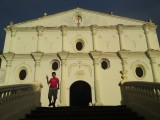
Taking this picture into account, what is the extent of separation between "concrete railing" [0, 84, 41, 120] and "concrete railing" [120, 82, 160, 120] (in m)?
4.72

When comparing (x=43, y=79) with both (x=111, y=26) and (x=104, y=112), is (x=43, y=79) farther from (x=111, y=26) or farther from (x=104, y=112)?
(x=104, y=112)

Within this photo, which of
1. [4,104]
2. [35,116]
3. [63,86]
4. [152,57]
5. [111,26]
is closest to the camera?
[4,104]

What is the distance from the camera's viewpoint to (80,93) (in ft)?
72.1

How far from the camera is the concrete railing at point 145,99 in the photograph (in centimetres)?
718

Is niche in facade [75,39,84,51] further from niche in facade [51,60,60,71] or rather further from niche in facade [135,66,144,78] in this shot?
niche in facade [135,66,144,78]

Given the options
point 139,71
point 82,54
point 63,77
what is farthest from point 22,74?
point 139,71

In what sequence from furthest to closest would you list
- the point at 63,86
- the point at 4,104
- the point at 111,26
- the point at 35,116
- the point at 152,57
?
the point at 111,26 < the point at 152,57 < the point at 63,86 < the point at 35,116 < the point at 4,104

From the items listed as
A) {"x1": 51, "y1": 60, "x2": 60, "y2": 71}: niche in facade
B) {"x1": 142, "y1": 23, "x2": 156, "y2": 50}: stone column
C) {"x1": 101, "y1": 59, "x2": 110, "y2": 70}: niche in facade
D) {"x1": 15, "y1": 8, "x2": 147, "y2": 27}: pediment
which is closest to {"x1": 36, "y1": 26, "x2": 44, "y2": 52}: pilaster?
{"x1": 15, "y1": 8, "x2": 147, "y2": 27}: pediment

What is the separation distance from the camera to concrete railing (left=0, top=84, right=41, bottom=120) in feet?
22.7

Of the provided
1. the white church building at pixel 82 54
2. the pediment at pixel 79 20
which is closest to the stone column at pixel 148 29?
the white church building at pixel 82 54

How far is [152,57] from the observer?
2284 centimetres

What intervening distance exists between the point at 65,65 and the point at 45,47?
128 inches

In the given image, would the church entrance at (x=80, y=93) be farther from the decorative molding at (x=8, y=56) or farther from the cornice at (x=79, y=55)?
the decorative molding at (x=8, y=56)

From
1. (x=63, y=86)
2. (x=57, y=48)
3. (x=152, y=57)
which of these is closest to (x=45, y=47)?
(x=57, y=48)
